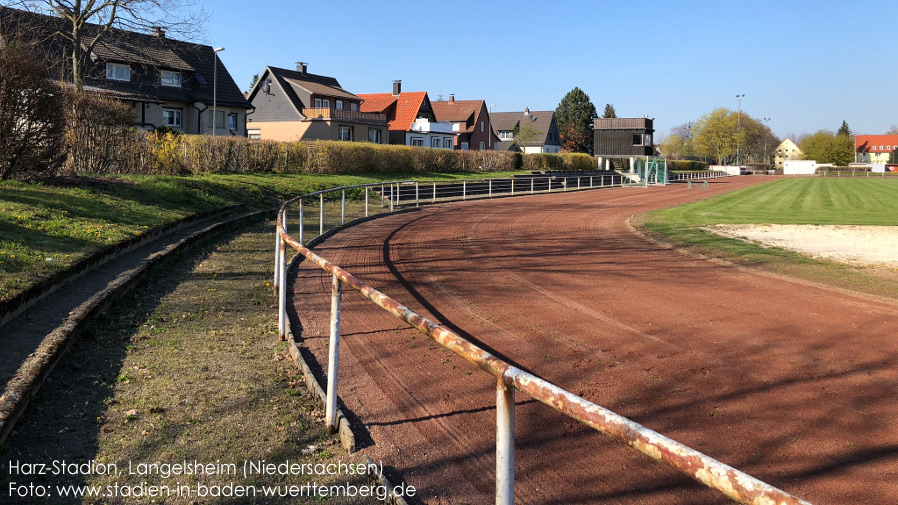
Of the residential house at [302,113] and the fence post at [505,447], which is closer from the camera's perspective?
the fence post at [505,447]

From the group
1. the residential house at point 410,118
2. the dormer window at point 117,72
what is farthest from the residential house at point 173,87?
the residential house at point 410,118

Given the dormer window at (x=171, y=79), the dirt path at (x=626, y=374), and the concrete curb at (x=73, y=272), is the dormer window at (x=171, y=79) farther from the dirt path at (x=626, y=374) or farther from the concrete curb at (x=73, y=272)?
the dirt path at (x=626, y=374)

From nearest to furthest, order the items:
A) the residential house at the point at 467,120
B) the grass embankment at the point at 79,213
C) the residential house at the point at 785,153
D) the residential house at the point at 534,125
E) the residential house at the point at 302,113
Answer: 1. the grass embankment at the point at 79,213
2. the residential house at the point at 302,113
3. the residential house at the point at 467,120
4. the residential house at the point at 534,125
5. the residential house at the point at 785,153

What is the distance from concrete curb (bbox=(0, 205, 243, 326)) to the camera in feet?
21.5

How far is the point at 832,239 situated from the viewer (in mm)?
16500

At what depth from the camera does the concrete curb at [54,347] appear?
444 centimetres

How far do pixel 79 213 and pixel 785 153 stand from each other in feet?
672

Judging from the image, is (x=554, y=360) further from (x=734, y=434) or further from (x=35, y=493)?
(x=35, y=493)

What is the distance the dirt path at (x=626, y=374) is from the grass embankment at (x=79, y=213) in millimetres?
3207

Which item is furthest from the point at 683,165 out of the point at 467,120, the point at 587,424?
the point at 587,424

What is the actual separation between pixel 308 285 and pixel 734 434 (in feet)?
21.9

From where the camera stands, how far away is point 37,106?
42.0ft

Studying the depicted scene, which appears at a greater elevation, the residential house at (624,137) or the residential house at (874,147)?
the residential house at (874,147)

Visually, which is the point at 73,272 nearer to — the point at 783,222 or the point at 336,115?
the point at 783,222
